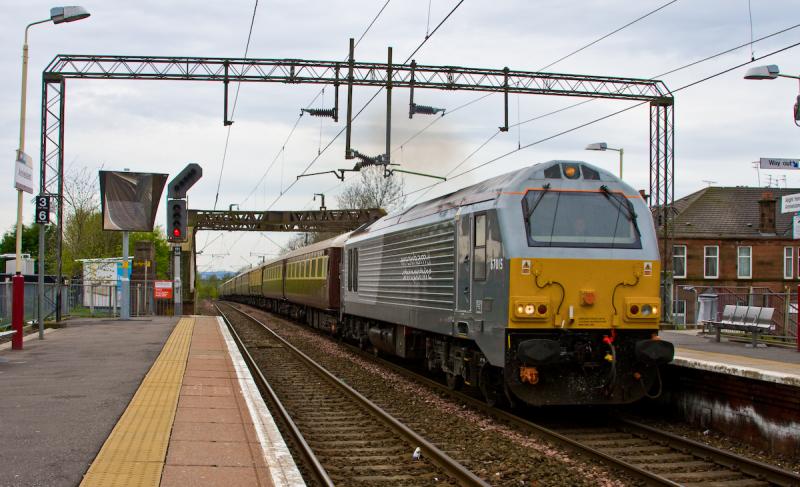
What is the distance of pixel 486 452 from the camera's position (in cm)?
863

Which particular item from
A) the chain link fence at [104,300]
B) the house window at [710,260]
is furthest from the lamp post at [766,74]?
the house window at [710,260]

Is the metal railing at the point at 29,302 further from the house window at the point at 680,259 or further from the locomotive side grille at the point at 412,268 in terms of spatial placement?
the house window at the point at 680,259

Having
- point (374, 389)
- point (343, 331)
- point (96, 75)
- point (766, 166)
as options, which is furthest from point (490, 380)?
point (96, 75)

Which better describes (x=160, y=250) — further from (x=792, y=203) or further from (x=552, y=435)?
(x=552, y=435)

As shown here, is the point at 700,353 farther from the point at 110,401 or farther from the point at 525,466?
the point at 110,401

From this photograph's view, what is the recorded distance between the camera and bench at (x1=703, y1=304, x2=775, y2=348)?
15.0 meters

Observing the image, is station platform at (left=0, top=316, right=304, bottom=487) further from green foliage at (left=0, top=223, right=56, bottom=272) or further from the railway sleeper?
green foliage at (left=0, top=223, right=56, bottom=272)

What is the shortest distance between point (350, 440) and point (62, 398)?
3646 mm

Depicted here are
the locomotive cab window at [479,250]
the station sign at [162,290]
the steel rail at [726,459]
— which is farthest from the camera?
the station sign at [162,290]

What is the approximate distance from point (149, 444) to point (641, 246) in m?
6.32

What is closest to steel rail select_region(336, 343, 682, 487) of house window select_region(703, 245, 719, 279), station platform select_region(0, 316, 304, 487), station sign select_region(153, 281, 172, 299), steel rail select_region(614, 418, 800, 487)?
steel rail select_region(614, 418, 800, 487)

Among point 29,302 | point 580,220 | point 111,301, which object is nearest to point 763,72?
point 580,220

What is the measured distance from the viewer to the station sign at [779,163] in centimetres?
1575

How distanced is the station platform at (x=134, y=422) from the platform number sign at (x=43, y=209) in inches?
131
